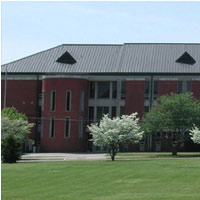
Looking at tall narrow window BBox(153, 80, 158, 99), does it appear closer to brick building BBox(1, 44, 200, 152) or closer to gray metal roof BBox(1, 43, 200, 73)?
brick building BBox(1, 44, 200, 152)

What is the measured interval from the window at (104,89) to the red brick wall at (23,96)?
8.81m

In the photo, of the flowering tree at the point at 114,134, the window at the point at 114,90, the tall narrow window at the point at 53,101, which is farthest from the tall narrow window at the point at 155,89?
the flowering tree at the point at 114,134

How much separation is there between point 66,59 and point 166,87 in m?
14.5

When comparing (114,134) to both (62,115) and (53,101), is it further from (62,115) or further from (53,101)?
(53,101)

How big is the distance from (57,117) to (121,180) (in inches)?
1962

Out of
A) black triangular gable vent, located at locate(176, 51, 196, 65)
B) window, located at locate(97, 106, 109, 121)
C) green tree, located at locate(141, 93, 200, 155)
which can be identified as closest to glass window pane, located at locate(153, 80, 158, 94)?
black triangular gable vent, located at locate(176, 51, 196, 65)

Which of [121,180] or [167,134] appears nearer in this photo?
[121,180]

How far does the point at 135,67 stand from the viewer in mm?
74750

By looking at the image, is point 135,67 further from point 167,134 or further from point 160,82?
point 167,134

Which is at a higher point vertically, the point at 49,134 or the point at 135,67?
the point at 135,67

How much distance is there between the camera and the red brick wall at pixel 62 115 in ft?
236

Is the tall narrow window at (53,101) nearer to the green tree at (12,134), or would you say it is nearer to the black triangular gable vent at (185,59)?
the green tree at (12,134)

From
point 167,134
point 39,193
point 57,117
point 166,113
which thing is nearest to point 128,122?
point 166,113

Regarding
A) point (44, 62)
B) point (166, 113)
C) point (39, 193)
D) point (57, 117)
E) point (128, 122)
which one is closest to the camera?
point (39, 193)
